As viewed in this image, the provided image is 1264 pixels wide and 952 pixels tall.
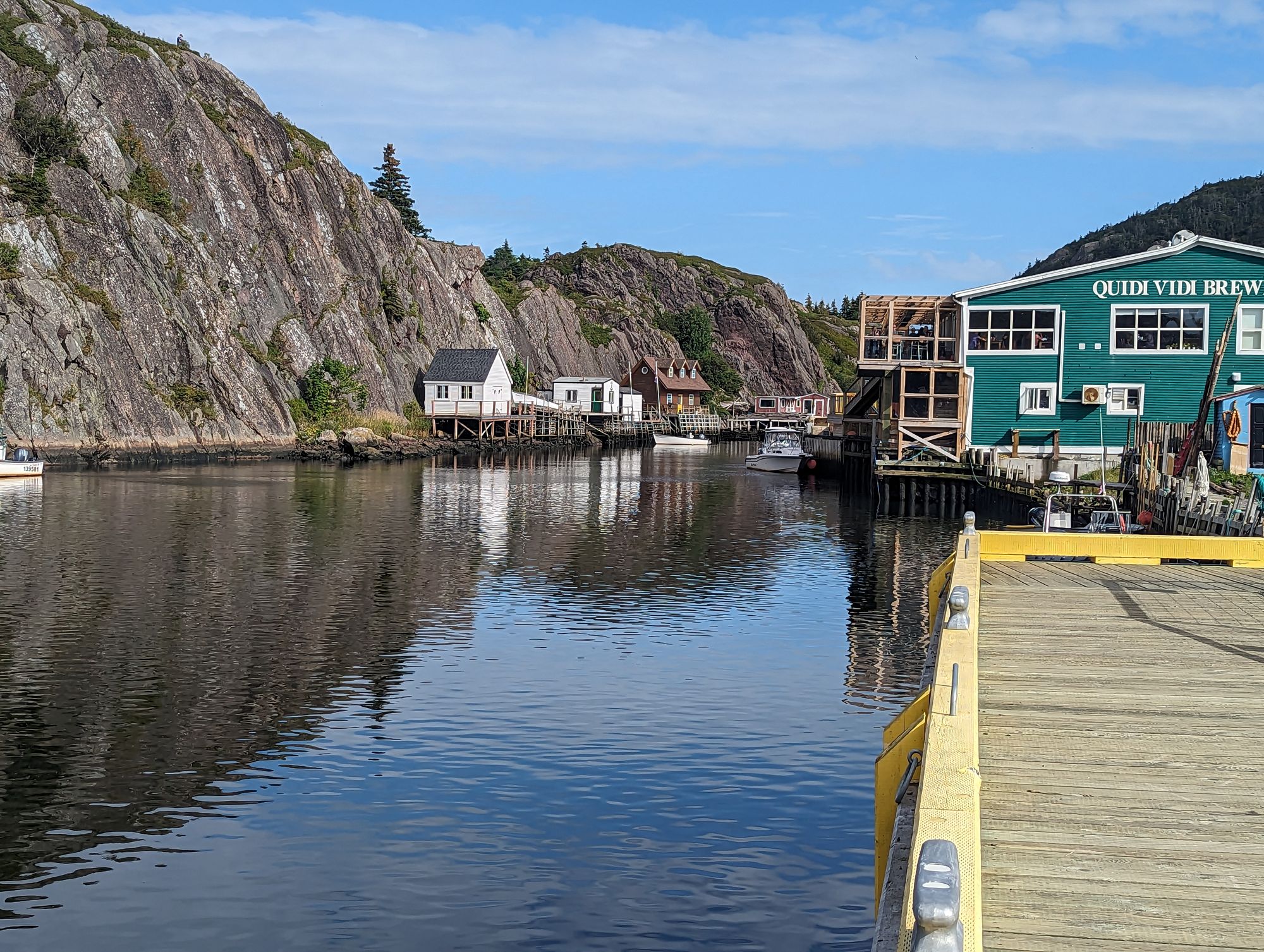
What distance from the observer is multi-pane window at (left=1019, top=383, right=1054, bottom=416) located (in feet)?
187

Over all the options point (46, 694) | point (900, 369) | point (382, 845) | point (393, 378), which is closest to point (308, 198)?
point (393, 378)

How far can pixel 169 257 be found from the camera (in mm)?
98812

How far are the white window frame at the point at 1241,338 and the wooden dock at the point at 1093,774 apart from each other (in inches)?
1692

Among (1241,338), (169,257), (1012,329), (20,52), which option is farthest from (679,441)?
(1241,338)

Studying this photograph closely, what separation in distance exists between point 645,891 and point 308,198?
117 m

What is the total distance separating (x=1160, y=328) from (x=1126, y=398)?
354 cm

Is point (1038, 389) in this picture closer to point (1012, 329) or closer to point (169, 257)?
point (1012, 329)

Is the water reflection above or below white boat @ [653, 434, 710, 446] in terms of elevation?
below

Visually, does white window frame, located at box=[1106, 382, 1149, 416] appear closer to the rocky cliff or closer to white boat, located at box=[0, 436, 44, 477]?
white boat, located at box=[0, 436, 44, 477]

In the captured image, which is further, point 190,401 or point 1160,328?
point 190,401

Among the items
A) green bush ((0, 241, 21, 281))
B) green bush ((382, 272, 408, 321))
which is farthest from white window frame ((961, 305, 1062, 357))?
green bush ((382, 272, 408, 321))

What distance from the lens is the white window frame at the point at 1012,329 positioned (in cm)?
5650

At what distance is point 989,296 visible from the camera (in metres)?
57.3

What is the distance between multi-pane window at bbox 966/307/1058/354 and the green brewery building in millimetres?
47
